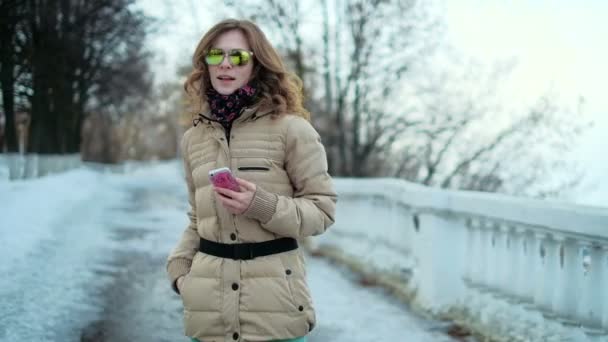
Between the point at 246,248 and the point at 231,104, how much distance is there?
21.8 inches

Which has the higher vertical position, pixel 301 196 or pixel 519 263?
pixel 301 196

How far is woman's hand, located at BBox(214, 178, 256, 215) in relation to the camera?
2.29 metres

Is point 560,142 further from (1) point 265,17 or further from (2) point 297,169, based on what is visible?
(2) point 297,169

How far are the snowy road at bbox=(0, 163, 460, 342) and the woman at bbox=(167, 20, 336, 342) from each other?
9.77 ft

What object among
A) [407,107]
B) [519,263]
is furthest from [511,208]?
[407,107]

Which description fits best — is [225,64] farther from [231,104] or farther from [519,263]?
[519,263]

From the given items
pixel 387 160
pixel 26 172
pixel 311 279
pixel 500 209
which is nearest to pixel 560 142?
pixel 387 160

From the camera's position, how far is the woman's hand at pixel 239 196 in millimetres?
2285

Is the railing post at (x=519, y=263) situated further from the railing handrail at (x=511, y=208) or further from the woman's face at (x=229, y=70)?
the woman's face at (x=229, y=70)

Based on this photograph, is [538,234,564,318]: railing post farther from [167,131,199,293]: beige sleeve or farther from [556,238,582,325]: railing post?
[167,131,199,293]: beige sleeve

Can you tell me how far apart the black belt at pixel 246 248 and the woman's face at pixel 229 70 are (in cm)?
60

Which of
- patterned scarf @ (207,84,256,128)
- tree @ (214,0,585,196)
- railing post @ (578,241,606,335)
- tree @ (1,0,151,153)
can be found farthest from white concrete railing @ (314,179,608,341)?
tree @ (1,0,151,153)

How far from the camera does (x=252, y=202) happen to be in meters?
2.32

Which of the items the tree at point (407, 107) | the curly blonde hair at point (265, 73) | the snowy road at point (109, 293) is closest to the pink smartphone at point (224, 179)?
the curly blonde hair at point (265, 73)
